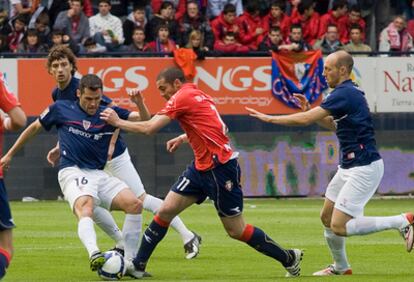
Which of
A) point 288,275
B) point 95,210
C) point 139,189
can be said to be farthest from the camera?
point 139,189

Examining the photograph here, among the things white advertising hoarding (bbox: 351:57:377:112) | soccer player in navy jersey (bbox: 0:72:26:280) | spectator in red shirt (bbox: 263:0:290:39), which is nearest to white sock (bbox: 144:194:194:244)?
soccer player in navy jersey (bbox: 0:72:26:280)

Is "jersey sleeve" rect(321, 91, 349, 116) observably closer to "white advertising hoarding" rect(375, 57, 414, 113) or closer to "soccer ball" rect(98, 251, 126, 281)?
"soccer ball" rect(98, 251, 126, 281)

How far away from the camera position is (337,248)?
12.2 metres

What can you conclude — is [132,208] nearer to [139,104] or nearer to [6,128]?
[139,104]

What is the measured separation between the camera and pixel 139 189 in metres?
14.5

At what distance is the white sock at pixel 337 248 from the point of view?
1221 centimetres

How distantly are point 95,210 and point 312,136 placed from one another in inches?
451

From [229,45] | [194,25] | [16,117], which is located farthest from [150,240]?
[194,25]

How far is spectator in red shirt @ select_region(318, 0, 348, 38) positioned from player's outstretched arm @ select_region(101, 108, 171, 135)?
13526 mm

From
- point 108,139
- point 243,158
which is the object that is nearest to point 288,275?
point 108,139

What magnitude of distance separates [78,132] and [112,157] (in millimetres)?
1959

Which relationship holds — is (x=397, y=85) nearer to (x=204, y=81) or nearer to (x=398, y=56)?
(x=398, y=56)

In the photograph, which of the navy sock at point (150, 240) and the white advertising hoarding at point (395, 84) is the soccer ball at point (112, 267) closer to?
the navy sock at point (150, 240)

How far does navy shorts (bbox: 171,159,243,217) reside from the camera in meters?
11.9
